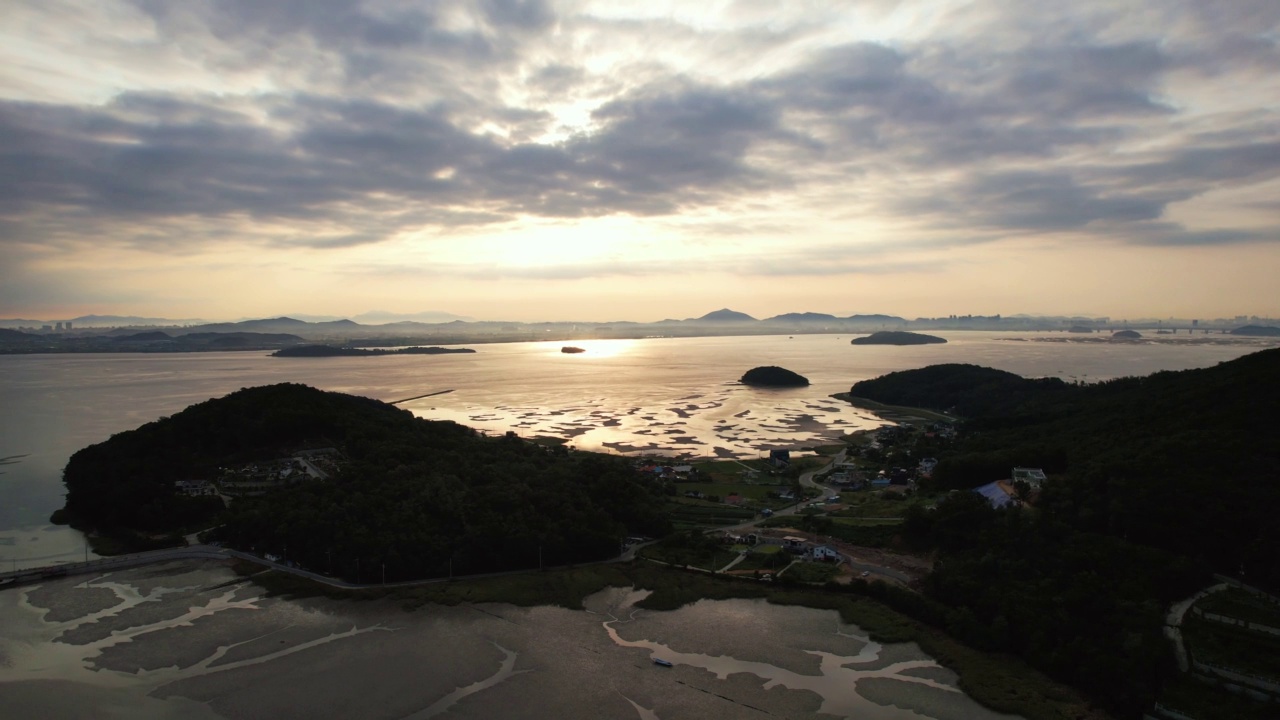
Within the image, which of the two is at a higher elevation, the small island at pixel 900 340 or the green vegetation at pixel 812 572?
the small island at pixel 900 340

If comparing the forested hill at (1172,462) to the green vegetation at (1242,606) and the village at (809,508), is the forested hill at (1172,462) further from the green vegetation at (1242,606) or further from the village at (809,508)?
the village at (809,508)

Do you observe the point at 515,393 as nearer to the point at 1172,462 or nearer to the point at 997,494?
the point at 997,494

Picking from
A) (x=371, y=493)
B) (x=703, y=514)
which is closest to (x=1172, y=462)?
(x=703, y=514)

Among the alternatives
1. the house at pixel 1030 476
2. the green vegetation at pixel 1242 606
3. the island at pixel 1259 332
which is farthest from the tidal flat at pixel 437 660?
the island at pixel 1259 332

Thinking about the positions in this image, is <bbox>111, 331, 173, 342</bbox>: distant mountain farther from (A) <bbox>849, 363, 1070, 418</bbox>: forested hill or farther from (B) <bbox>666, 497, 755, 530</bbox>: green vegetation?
(B) <bbox>666, 497, 755, 530</bbox>: green vegetation

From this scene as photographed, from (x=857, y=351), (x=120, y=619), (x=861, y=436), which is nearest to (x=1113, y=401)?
(x=861, y=436)

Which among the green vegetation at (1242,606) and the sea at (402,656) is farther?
the green vegetation at (1242,606)
